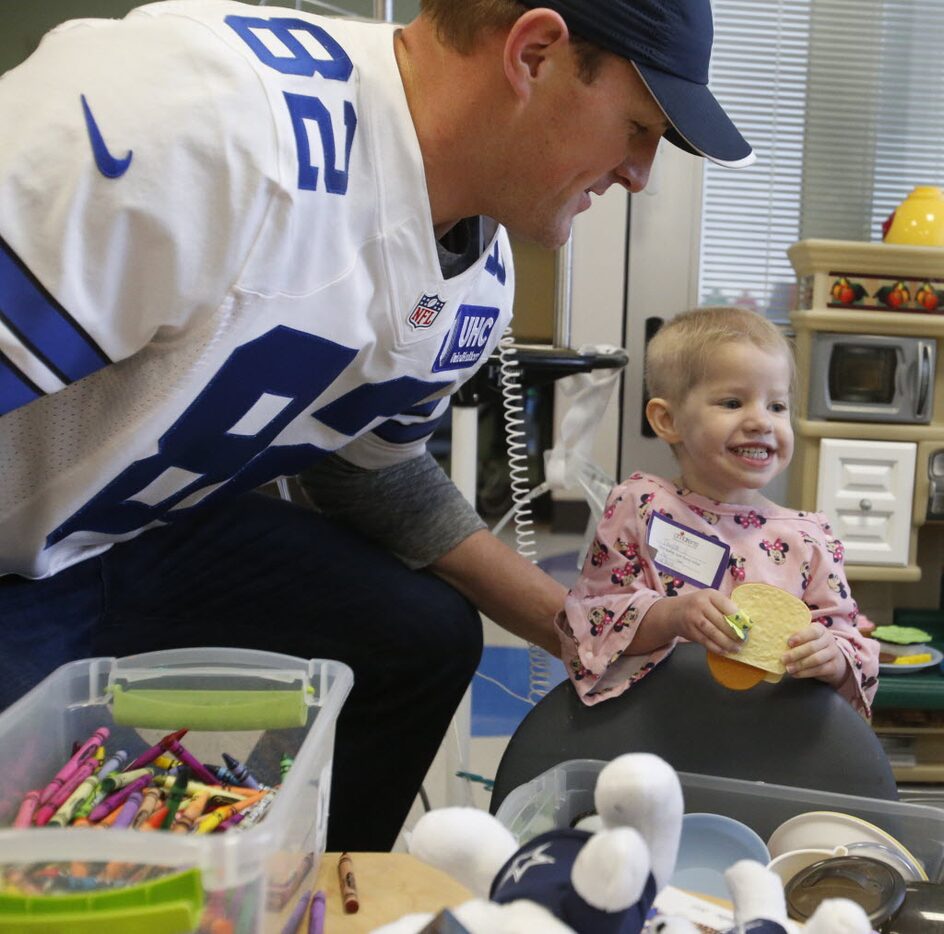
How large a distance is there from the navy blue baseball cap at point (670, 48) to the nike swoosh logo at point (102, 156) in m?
0.42

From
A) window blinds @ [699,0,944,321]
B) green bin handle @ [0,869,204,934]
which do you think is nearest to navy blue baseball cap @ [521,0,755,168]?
green bin handle @ [0,869,204,934]

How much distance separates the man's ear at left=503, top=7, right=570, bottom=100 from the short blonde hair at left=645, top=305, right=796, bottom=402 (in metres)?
0.41

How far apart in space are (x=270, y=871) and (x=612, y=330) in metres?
1.96

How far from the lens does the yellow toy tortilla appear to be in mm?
1030

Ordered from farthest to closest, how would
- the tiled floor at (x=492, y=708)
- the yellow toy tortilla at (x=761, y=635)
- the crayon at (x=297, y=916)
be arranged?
the tiled floor at (x=492, y=708) < the yellow toy tortilla at (x=761, y=635) < the crayon at (x=297, y=916)

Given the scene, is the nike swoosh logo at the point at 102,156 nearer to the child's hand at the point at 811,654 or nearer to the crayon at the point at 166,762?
the crayon at the point at 166,762

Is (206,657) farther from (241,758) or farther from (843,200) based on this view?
(843,200)

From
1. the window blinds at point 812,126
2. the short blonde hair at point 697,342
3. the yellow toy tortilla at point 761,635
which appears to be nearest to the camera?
the yellow toy tortilla at point 761,635

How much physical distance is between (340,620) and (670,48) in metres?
0.78

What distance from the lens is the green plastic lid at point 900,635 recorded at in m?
1.95

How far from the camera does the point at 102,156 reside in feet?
2.43

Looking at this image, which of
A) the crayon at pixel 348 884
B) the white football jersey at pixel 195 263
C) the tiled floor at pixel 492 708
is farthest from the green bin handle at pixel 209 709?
the tiled floor at pixel 492 708

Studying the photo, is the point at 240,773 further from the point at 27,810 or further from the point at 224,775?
the point at 27,810

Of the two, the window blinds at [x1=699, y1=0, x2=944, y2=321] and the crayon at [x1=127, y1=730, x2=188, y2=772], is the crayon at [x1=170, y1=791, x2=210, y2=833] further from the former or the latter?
the window blinds at [x1=699, y1=0, x2=944, y2=321]
